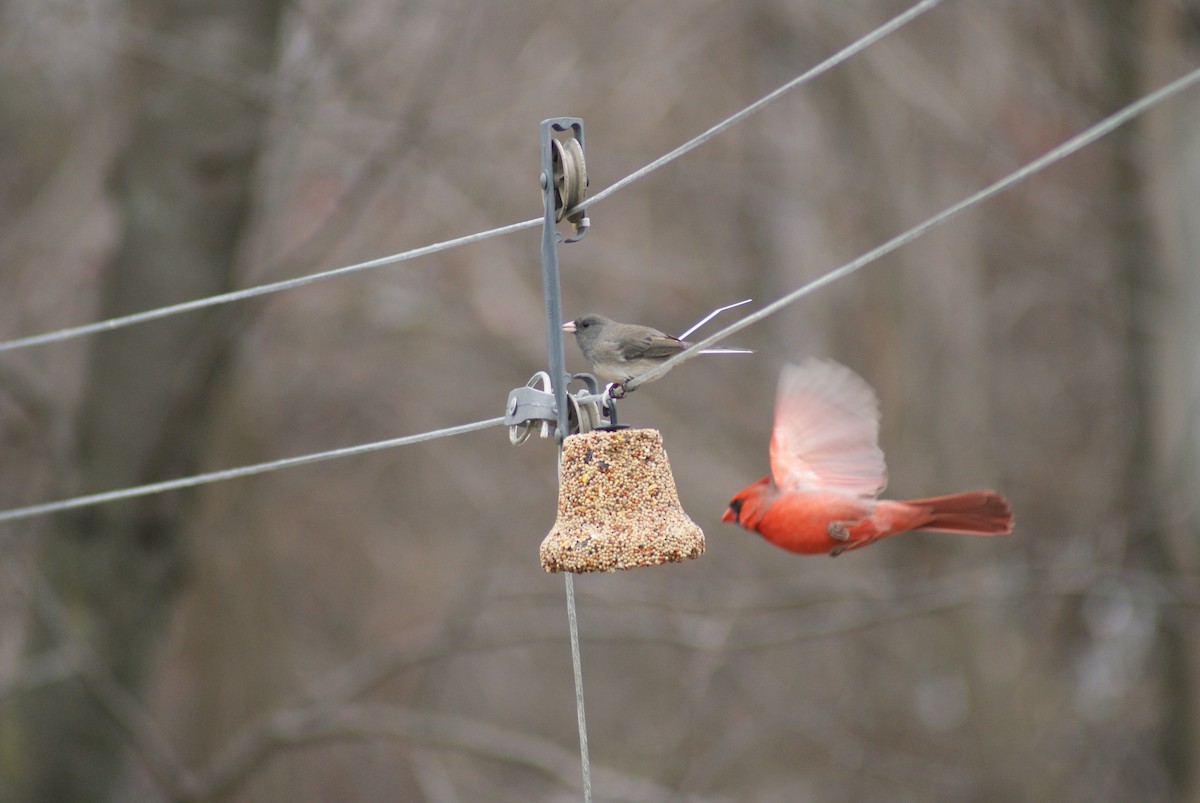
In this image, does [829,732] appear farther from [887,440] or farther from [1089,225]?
[1089,225]

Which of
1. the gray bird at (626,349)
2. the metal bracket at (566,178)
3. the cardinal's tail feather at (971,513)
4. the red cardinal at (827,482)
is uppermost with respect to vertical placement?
the metal bracket at (566,178)

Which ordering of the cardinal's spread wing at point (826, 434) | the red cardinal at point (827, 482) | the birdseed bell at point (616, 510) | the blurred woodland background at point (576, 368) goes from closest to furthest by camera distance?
1. the birdseed bell at point (616, 510)
2. the red cardinal at point (827, 482)
3. the cardinal's spread wing at point (826, 434)
4. the blurred woodland background at point (576, 368)

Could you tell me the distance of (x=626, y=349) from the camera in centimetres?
358

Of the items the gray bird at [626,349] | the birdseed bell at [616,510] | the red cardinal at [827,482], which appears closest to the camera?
the birdseed bell at [616,510]

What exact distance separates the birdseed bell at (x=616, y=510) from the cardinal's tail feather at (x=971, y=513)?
587mm

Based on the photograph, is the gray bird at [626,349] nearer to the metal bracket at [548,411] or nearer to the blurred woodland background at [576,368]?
the metal bracket at [548,411]

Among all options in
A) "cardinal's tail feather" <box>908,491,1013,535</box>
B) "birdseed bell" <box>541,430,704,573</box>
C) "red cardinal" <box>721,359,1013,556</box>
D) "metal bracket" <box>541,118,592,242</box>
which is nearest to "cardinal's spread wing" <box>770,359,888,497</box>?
"red cardinal" <box>721,359,1013,556</box>

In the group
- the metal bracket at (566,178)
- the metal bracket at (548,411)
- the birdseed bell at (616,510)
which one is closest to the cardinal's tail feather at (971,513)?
the birdseed bell at (616,510)

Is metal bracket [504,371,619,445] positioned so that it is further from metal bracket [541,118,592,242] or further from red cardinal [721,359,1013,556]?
red cardinal [721,359,1013,556]

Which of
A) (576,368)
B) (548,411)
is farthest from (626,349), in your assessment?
(576,368)

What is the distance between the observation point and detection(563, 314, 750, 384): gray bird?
11.6 ft

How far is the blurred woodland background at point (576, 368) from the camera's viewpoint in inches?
259

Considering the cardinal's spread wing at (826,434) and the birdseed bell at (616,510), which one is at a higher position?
the cardinal's spread wing at (826,434)

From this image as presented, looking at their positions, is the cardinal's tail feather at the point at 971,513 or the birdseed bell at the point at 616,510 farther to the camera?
the cardinal's tail feather at the point at 971,513
